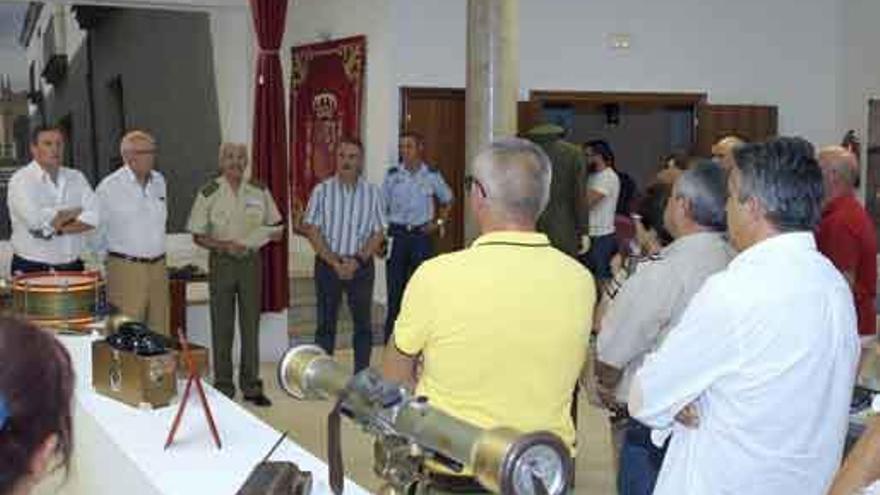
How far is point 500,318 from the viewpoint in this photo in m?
2.29

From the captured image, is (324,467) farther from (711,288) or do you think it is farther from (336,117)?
(336,117)

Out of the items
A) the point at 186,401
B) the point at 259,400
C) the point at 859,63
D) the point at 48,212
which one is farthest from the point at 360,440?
the point at 859,63

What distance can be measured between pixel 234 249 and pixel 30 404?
5.39m

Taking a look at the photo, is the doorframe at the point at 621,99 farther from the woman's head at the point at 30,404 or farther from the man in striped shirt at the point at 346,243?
the woman's head at the point at 30,404

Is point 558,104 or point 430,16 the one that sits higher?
point 430,16

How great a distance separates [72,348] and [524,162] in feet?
5.92

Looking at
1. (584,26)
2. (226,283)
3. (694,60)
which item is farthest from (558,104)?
(226,283)

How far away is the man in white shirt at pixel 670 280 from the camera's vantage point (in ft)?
9.53

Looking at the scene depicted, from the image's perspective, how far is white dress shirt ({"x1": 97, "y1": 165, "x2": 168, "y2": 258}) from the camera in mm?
6191

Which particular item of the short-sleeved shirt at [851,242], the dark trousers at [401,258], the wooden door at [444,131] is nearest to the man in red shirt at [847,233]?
the short-sleeved shirt at [851,242]

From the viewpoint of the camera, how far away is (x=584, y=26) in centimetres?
973

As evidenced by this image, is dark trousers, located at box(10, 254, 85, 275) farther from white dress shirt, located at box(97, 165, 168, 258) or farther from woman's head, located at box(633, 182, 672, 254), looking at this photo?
woman's head, located at box(633, 182, 672, 254)

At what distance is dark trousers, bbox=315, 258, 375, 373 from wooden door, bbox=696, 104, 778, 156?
170 inches

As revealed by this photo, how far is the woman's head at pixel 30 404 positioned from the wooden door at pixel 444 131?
784 centimetres
